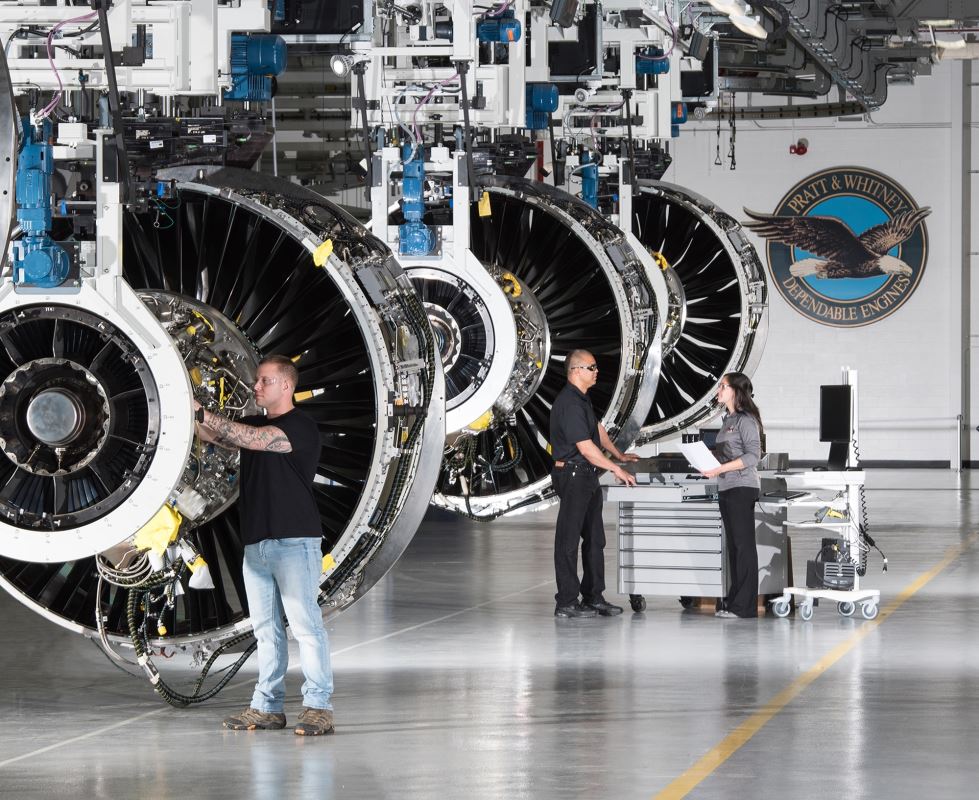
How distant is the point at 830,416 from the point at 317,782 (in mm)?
6786

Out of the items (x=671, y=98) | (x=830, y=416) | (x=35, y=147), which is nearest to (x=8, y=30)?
(x=35, y=147)

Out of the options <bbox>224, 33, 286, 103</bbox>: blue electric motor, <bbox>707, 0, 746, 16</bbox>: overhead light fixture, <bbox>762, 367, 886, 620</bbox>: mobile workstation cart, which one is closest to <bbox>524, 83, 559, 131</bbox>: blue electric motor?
<bbox>707, 0, 746, 16</bbox>: overhead light fixture

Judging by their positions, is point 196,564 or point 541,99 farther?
point 541,99

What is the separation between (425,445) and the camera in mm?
8867

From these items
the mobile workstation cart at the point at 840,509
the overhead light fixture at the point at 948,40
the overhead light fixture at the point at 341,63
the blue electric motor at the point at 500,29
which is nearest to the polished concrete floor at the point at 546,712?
the mobile workstation cart at the point at 840,509

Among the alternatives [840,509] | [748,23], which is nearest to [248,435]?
[840,509]

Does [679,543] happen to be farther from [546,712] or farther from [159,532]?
[159,532]

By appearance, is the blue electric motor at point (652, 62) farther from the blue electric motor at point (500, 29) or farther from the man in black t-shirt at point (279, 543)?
the man in black t-shirt at point (279, 543)

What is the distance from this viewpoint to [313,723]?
7.18m

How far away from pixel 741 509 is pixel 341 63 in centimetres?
386

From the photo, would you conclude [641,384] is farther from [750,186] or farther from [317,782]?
[750,186]

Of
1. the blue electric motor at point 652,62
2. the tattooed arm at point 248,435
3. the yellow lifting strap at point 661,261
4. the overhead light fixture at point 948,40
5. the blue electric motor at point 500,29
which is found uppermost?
the overhead light fixture at point 948,40

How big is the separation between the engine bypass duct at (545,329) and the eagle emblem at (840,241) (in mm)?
16044

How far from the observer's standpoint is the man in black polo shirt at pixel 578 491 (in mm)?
11195
